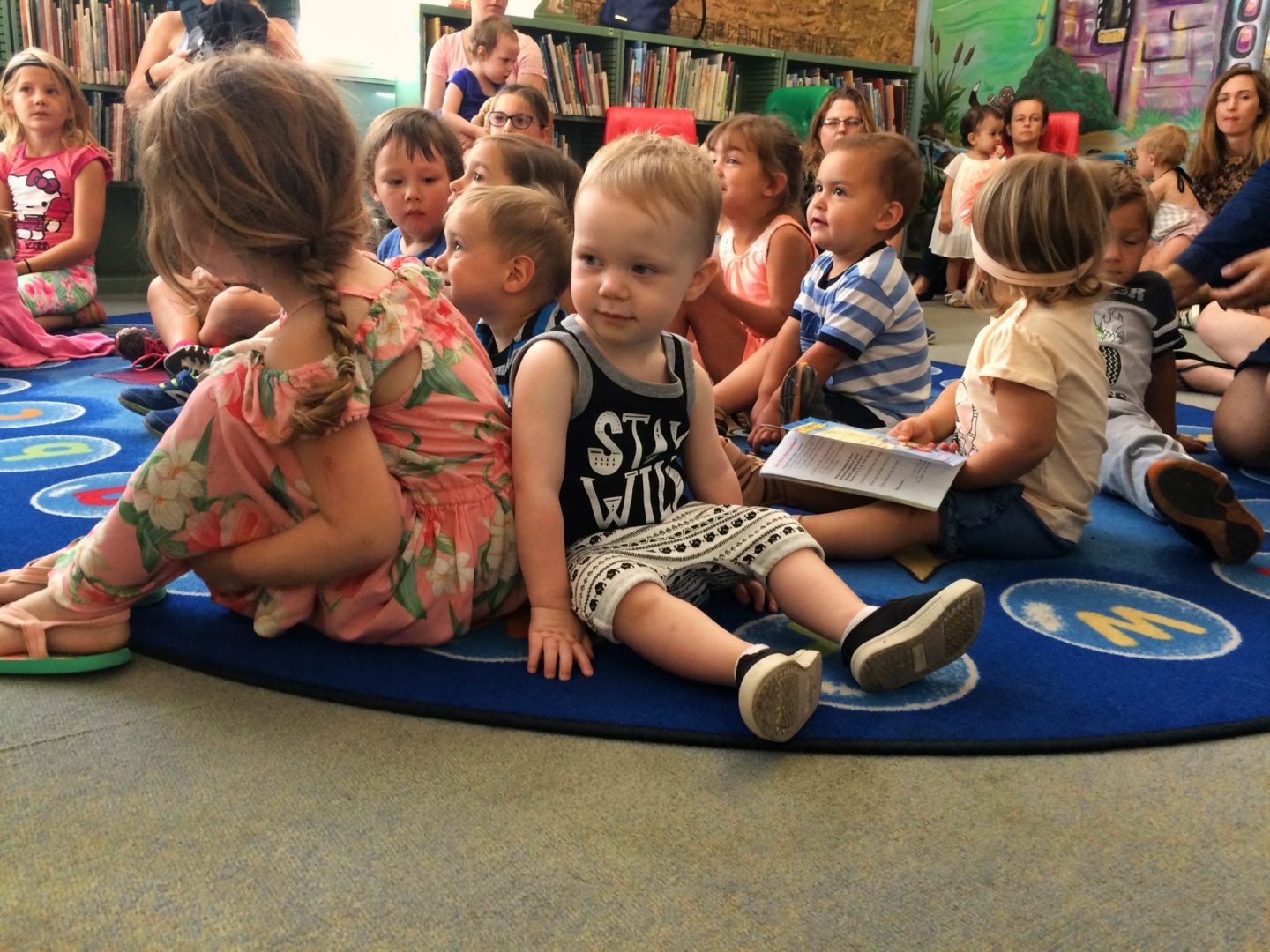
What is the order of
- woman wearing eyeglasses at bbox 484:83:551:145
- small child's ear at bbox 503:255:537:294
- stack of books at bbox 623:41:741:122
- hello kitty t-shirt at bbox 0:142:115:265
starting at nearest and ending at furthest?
small child's ear at bbox 503:255:537:294 < woman wearing eyeglasses at bbox 484:83:551:145 < hello kitty t-shirt at bbox 0:142:115:265 < stack of books at bbox 623:41:741:122

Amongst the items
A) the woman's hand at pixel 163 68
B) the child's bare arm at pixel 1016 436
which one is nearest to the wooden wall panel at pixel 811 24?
the woman's hand at pixel 163 68

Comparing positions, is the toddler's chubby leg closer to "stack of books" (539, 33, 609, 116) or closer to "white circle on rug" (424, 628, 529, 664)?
"white circle on rug" (424, 628, 529, 664)

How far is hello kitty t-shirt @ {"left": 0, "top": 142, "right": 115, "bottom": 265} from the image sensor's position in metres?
3.17

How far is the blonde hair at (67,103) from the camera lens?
9.95 feet

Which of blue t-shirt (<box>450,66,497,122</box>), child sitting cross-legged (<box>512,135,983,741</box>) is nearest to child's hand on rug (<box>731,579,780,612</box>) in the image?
child sitting cross-legged (<box>512,135,983,741</box>)

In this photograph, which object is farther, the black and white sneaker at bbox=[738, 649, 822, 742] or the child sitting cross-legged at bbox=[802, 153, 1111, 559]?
the child sitting cross-legged at bbox=[802, 153, 1111, 559]

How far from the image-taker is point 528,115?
2910mm

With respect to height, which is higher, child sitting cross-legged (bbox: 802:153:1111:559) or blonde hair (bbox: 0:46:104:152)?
blonde hair (bbox: 0:46:104:152)

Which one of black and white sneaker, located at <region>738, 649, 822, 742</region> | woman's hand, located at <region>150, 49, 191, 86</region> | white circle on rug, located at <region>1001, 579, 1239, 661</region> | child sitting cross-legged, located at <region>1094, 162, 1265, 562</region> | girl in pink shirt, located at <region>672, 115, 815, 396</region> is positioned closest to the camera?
black and white sneaker, located at <region>738, 649, 822, 742</region>

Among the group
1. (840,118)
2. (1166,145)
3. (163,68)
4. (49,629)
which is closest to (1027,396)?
(49,629)

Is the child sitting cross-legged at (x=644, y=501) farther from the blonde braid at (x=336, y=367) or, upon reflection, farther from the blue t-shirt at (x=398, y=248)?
the blue t-shirt at (x=398, y=248)

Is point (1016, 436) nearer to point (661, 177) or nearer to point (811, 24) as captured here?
point (661, 177)

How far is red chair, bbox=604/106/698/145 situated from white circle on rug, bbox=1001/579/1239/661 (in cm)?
298

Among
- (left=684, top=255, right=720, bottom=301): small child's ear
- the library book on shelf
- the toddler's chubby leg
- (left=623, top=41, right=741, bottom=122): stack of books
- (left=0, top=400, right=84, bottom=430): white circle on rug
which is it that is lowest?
(left=0, top=400, right=84, bottom=430): white circle on rug
